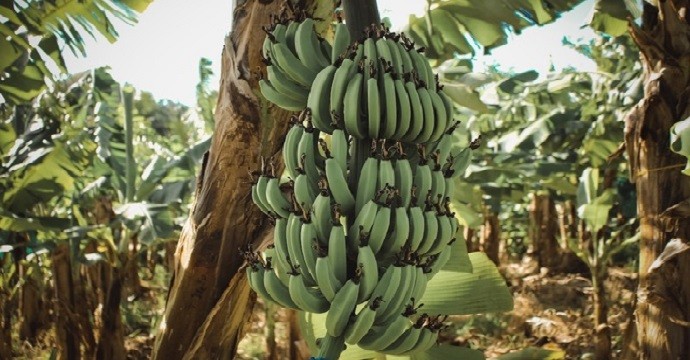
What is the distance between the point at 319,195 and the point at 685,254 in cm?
170

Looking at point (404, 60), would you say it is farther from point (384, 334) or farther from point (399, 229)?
point (384, 334)

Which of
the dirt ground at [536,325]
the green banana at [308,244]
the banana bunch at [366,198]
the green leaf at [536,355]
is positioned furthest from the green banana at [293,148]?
the dirt ground at [536,325]

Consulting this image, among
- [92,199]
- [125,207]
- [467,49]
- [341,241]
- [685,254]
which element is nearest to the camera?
[341,241]

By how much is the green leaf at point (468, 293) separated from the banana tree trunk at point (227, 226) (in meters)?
0.44

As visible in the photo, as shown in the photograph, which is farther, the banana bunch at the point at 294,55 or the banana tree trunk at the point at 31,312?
the banana tree trunk at the point at 31,312

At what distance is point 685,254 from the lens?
2.06 metres

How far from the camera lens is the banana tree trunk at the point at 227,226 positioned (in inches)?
50.7

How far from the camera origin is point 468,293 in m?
1.43

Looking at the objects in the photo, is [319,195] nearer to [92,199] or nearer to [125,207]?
[125,207]

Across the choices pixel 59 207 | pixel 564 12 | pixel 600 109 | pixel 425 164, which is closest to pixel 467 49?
pixel 564 12

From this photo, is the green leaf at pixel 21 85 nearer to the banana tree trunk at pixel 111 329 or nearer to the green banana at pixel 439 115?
the banana tree trunk at pixel 111 329

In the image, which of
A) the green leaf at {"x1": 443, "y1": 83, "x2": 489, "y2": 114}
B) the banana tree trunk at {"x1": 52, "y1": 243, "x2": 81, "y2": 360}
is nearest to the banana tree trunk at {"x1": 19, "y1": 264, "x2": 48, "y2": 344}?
the banana tree trunk at {"x1": 52, "y1": 243, "x2": 81, "y2": 360}

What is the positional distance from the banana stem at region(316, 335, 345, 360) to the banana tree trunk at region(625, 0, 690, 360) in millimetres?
1530

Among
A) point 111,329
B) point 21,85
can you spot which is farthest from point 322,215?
point 111,329
